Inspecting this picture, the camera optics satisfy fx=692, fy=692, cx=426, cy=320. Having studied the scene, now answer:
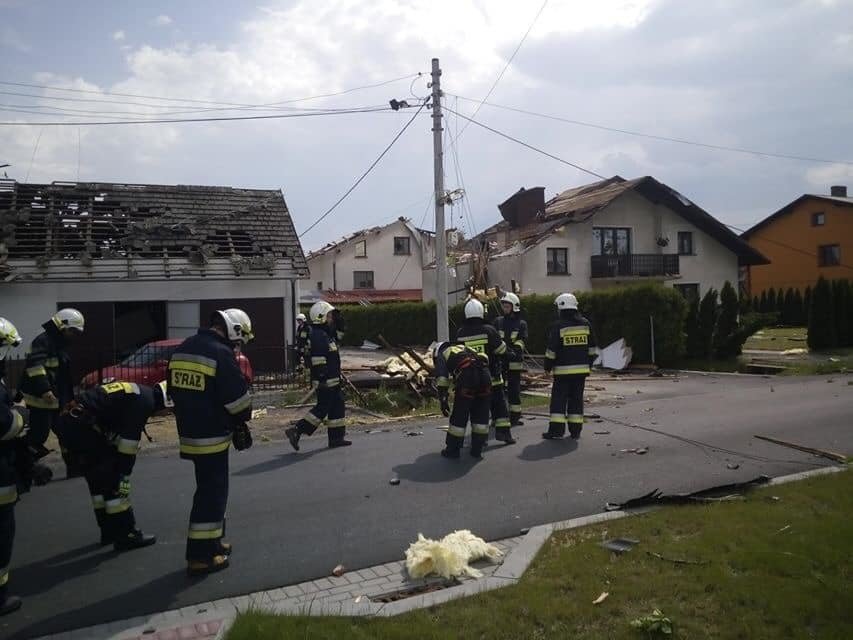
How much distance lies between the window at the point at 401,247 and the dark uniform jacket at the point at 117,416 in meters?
47.6

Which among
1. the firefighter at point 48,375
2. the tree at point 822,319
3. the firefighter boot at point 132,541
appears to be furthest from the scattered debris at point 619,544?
the tree at point 822,319

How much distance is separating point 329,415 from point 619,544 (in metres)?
5.05

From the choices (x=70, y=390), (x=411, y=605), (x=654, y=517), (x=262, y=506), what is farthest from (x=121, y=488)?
(x=654, y=517)

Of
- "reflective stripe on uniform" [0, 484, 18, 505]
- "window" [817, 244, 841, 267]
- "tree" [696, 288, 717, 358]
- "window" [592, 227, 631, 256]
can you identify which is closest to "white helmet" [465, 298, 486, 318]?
"reflective stripe on uniform" [0, 484, 18, 505]

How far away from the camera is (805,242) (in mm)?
42656

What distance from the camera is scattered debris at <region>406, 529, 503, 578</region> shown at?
4.66 meters

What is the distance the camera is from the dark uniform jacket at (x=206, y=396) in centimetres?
490

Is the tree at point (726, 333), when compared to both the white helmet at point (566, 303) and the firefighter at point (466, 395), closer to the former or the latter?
the white helmet at point (566, 303)

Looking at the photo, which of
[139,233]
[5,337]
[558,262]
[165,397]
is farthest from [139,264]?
[558,262]

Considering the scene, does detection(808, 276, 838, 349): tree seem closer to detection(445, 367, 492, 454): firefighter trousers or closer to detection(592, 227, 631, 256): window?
detection(592, 227, 631, 256): window

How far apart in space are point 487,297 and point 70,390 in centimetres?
1163

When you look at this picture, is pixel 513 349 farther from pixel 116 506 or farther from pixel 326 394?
pixel 116 506

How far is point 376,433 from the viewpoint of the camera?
1037 cm

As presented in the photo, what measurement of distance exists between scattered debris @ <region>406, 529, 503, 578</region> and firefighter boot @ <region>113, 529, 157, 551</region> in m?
2.14
